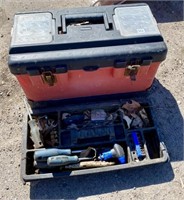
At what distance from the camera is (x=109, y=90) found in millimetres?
1913

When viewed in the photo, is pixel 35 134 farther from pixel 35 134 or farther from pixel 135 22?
pixel 135 22

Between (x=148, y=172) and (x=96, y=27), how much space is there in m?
0.95

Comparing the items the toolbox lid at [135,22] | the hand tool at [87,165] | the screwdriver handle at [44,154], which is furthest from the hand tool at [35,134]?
the toolbox lid at [135,22]

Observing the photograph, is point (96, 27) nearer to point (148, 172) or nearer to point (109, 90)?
point (109, 90)

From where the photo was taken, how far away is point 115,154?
1.76 metres

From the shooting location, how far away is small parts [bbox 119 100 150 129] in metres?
1.92

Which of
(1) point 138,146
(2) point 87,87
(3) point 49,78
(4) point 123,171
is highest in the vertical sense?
(3) point 49,78

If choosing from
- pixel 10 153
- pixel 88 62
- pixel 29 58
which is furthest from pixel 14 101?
pixel 88 62

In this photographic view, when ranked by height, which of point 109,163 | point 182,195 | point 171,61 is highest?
point 171,61

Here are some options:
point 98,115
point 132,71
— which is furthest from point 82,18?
point 98,115

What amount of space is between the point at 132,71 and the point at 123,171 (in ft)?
2.07

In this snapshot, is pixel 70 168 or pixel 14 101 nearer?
pixel 70 168

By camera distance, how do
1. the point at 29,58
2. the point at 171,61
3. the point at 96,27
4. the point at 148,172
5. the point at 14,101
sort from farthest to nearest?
the point at 171,61 → the point at 14,101 → the point at 148,172 → the point at 96,27 → the point at 29,58

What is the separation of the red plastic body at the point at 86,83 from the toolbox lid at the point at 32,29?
20 centimetres
